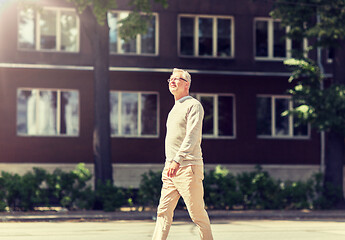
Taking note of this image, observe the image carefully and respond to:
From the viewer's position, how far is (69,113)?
26797mm

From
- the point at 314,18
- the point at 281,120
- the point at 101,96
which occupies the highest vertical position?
the point at 314,18

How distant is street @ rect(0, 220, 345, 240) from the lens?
37.8 feet

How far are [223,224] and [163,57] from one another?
13559 millimetres

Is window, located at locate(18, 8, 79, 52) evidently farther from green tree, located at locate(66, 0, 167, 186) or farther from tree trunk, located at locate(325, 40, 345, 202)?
tree trunk, located at locate(325, 40, 345, 202)

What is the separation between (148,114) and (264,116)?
496 cm

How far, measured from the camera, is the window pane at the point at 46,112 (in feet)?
86.6

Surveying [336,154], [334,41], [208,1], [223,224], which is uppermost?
[208,1]

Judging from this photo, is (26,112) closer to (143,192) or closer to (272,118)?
(143,192)

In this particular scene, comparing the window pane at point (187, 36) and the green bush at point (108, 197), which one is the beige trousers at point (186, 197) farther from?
the window pane at point (187, 36)

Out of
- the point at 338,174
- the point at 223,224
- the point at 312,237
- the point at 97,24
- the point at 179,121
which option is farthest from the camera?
the point at 338,174

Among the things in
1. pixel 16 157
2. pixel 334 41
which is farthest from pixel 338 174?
pixel 16 157

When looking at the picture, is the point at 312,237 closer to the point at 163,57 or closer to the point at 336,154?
the point at 336,154

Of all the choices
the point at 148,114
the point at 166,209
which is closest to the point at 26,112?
the point at 148,114

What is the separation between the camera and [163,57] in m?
27.6
